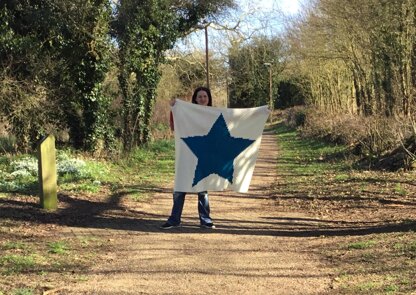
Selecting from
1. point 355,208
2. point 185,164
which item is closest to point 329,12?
point 355,208

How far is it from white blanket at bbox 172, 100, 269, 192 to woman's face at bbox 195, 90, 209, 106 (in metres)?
0.16

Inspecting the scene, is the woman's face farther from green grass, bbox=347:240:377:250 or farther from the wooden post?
green grass, bbox=347:240:377:250

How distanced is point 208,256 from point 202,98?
2961 mm

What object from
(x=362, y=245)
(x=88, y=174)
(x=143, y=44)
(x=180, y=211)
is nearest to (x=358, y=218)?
(x=362, y=245)

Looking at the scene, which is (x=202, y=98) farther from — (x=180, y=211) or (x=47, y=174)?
(x=47, y=174)

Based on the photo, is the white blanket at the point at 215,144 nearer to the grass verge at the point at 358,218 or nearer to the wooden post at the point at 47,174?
the grass verge at the point at 358,218

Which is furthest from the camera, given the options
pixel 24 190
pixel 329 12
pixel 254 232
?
pixel 329 12

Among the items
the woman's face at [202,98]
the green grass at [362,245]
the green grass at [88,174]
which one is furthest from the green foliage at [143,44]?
the green grass at [362,245]

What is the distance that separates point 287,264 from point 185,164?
112 inches

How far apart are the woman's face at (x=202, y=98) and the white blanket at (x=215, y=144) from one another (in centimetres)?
16

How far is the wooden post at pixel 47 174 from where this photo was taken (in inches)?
347

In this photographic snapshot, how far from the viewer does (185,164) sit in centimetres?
821

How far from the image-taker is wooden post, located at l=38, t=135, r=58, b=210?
28.9ft

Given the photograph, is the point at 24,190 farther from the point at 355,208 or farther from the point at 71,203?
the point at 355,208
